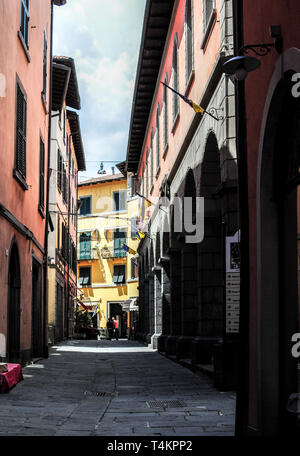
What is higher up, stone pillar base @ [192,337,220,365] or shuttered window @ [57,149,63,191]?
shuttered window @ [57,149,63,191]

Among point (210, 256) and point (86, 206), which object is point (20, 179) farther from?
point (86, 206)

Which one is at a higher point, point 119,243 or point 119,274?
point 119,243

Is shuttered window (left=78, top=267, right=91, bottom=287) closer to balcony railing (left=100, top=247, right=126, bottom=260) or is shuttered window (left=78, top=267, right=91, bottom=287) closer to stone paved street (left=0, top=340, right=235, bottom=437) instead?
balcony railing (left=100, top=247, right=126, bottom=260)

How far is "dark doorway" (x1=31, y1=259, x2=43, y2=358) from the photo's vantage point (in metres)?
18.6

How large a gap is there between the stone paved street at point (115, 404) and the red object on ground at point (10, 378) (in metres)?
0.12

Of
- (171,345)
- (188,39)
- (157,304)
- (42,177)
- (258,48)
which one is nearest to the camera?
(258,48)

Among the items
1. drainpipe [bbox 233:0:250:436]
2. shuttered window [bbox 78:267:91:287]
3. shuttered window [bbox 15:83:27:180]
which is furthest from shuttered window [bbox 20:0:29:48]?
shuttered window [bbox 78:267:91:287]

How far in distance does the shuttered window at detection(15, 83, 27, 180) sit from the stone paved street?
4237 millimetres

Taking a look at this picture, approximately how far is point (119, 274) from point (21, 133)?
39.8 metres

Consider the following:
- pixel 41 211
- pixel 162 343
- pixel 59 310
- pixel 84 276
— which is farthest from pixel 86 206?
pixel 41 211

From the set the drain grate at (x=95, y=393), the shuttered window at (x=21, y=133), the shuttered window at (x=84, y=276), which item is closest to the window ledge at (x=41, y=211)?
the shuttered window at (x=21, y=133)

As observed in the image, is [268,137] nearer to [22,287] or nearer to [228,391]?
[228,391]

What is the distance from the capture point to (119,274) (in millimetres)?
54375

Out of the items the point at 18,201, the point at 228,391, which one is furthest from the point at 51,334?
the point at 228,391
